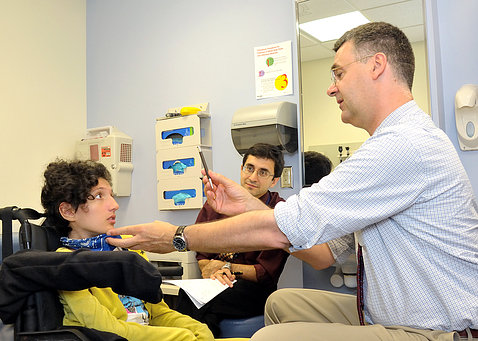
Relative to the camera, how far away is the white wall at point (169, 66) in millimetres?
3047

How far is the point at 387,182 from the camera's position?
1.30m

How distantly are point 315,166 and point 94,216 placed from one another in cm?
129

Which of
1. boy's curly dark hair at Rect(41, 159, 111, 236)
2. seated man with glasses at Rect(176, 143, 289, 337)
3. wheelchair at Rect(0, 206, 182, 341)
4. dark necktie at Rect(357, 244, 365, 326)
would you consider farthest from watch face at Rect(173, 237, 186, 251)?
seated man with glasses at Rect(176, 143, 289, 337)

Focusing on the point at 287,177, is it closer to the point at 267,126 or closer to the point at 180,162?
the point at 267,126

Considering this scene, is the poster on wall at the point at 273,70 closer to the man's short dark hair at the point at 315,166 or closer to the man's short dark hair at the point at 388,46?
the man's short dark hair at the point at 315,166

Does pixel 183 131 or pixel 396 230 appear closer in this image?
pixel 396 230

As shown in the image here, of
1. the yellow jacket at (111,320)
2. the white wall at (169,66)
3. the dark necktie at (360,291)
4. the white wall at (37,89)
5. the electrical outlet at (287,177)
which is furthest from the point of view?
the white wall at (37,89)

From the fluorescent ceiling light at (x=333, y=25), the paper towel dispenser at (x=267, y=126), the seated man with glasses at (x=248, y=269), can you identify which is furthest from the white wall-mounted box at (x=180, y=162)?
the fluorescent ceiling light at (x=333, y=25)

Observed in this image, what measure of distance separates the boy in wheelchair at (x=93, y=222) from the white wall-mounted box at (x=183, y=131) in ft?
3.98

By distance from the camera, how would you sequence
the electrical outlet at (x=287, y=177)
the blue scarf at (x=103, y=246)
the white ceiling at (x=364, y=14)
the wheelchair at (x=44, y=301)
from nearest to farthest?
the wheelchair at (x=44, y=301)
the blue scarf at (x=103, y=246)
the white ceiling at (x=364, y=14)
the electrical outlet at (x=287, y=177)

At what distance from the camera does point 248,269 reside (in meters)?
2.34

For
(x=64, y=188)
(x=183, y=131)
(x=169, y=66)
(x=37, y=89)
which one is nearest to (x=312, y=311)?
(x=64, y=188)

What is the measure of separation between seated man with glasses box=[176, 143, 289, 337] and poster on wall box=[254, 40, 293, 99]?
46 cm

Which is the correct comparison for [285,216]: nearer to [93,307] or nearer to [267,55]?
[93,307]
